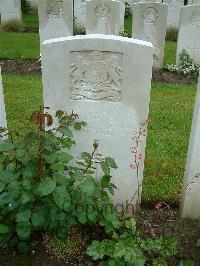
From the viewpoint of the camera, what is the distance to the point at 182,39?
27.0 ft

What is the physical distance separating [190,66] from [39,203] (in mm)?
6432

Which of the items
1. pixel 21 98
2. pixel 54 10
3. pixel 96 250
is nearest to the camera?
pixel 96 250

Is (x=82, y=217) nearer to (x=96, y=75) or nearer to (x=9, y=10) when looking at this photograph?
(x=96, y=75)

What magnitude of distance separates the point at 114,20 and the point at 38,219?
19.3ft

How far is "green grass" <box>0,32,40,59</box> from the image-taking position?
8992 mm

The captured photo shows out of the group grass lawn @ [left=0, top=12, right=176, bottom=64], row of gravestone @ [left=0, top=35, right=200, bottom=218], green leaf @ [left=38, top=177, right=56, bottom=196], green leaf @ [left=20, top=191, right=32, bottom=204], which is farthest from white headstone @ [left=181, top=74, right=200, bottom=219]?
grass lawn @ [left=0, top=12, right=176, bottom=64]

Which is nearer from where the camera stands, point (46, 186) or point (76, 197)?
point (46, 186)

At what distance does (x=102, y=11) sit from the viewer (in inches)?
299

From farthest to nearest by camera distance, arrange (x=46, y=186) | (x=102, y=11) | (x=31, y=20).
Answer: (x=31, y=20), (x=102, y=11), (x=46, y=186)

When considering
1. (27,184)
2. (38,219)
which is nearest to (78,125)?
(27,184)

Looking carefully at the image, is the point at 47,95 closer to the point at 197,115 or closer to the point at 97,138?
the point at 97,138

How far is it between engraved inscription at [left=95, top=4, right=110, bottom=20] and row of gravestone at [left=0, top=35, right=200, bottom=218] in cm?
497

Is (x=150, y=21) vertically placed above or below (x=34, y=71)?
above

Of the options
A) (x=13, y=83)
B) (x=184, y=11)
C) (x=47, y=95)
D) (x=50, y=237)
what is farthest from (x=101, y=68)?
(x=184, y=11)
